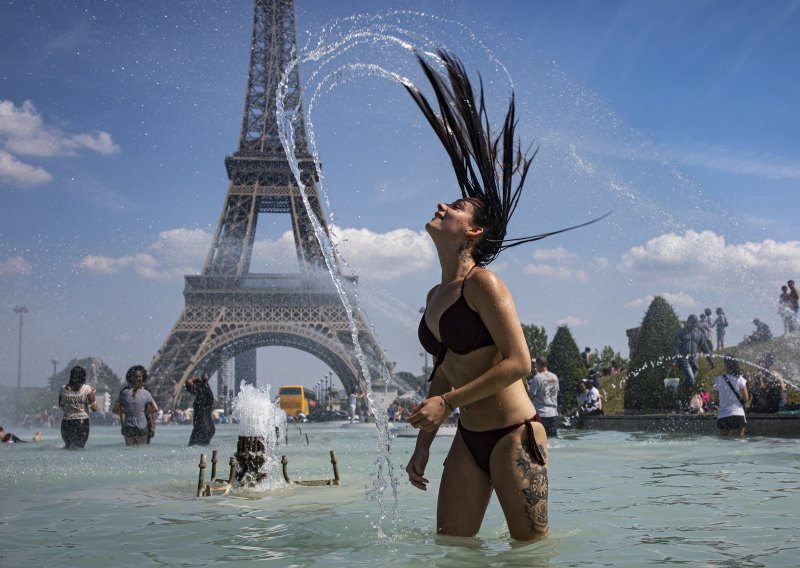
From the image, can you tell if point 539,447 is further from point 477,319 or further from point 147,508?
point 147,508

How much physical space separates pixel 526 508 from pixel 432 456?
933 centimetres

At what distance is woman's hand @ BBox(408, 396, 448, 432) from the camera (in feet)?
11.8

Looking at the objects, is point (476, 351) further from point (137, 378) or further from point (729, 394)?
point (137, 378)

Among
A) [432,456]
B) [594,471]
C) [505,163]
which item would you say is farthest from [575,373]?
[505,163]

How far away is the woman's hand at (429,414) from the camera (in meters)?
3.60

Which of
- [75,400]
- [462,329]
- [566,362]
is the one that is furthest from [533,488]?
[566,362]

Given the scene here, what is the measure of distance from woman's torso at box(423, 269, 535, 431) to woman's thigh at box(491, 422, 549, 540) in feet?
0.33

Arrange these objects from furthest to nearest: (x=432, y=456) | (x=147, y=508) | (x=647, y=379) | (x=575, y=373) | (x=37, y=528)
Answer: (x=575, y=373) → (x=647, y=379) → (x=432, y=456) → (x=147, y=508) → (x=37, y=528)

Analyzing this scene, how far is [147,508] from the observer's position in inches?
268

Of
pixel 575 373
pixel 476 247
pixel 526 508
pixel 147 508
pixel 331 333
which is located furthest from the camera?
pixel 331 333

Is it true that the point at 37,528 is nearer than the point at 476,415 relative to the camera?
No

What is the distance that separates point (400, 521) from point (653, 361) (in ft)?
71.8

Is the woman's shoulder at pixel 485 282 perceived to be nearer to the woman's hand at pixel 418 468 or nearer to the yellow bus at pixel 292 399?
the woman's hand at pixel 418 468

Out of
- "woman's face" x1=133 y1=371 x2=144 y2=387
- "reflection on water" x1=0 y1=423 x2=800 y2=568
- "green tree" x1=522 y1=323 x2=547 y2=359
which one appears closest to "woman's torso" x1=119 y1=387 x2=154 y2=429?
"woman's face" x1=133 y1=371 x2=144 y2=387
